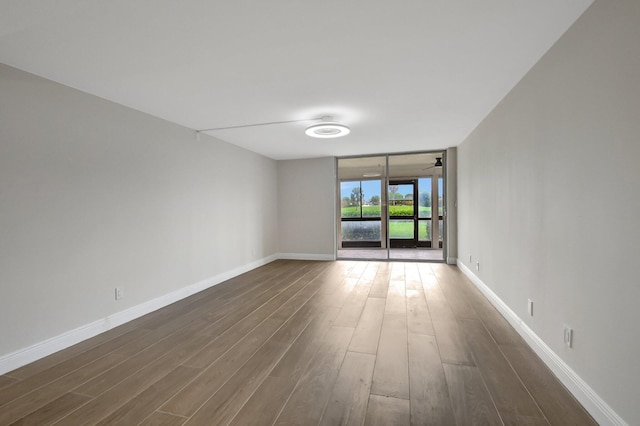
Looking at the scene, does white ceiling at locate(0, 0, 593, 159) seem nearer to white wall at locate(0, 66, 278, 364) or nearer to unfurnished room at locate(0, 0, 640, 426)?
unfurnished room at locate(0, 0, 640, 426)

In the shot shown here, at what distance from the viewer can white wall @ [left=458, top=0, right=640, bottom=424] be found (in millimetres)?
1389

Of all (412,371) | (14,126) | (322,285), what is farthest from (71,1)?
(322,285)

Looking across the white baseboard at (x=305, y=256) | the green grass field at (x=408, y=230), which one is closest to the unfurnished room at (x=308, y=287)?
the white baseboard at (x=305, y=256)

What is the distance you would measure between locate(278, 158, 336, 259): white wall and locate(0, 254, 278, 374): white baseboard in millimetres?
2563

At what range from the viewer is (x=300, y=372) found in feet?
6.82

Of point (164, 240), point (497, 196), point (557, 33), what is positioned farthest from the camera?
point (164, 240)

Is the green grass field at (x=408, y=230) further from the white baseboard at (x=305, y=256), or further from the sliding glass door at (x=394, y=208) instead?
the white baseboard at (x=305, y=256)

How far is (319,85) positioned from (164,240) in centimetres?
262

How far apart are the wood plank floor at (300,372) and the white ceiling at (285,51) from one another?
2.30m

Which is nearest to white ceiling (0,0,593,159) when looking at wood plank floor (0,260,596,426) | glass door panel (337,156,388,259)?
wood plank floor (0,260,596,426)

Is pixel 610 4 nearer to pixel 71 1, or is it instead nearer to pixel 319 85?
pixel 319 85

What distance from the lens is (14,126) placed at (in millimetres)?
2271

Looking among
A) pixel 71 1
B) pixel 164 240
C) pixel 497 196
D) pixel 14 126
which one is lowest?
pixel 164 240

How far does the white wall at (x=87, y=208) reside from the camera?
227 centimetres
